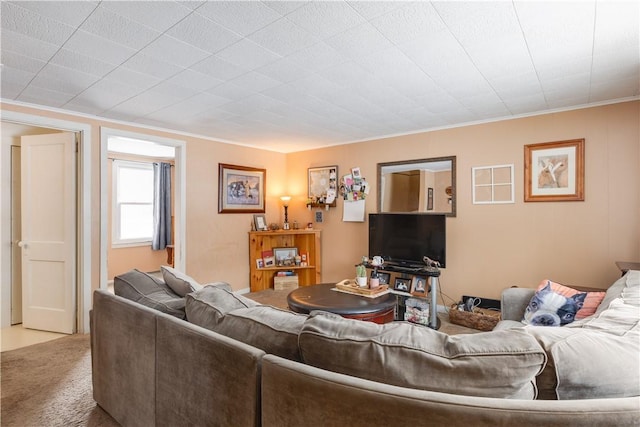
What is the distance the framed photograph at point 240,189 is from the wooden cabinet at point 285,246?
0.45 m

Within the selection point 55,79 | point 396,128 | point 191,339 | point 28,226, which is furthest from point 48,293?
point 396,128

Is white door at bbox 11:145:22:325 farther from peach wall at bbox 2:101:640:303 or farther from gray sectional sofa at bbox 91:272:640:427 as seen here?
gray sectional sofa at bbox 91:272:640:427

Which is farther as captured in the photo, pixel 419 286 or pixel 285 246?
pixel 285 246

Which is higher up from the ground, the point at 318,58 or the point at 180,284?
the point at 318,58

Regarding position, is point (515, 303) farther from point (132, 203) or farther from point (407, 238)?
point (132, 203)

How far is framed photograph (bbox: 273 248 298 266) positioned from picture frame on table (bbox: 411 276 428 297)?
2.08 metres

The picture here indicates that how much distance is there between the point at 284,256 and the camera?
5266mm

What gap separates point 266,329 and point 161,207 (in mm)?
5791

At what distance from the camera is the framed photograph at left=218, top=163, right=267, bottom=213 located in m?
4.79

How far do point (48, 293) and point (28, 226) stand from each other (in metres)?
0.76

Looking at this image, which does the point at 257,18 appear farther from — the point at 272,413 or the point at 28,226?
the point at 28,226

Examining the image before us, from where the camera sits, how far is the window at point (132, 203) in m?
5.81

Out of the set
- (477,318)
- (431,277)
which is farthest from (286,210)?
(477,318)

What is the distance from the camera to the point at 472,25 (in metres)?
1.84
